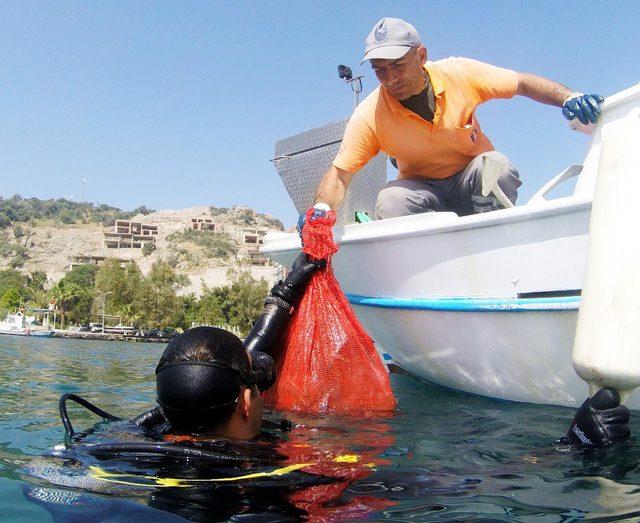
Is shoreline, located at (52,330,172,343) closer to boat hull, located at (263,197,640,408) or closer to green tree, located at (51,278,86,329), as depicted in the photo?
green tree, located at (51,278,86,329)

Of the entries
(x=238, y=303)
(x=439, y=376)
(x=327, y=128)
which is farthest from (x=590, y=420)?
(x=238, y=303)

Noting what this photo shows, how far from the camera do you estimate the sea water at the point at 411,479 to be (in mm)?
1573

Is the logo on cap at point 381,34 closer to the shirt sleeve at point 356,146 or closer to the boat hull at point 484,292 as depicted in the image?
the shirt sleeve at point 356,146

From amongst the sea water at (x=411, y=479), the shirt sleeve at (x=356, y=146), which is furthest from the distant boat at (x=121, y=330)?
the sea water at (x=411, y=479)

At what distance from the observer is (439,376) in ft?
13.1

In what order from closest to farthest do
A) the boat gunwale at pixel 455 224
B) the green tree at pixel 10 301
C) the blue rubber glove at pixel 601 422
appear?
the blue rubber glove at pixel 601 422
the boat gunwale at pixel 455 224
the green tree at pixel 10 301

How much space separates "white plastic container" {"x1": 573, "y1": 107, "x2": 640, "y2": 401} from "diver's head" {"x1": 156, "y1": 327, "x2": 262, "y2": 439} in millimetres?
1246

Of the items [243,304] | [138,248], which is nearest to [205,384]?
[243,304]

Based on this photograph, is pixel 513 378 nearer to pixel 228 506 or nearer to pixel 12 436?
pixel 228 506

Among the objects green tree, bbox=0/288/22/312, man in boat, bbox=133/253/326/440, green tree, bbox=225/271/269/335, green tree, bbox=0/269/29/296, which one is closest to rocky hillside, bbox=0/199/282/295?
green tree, bbox=0/269/29/296

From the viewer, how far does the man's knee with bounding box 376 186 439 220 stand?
13.2 feet

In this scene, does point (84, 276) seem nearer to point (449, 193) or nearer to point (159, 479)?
point (449, 193)

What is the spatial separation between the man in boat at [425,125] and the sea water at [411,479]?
55.9 inches

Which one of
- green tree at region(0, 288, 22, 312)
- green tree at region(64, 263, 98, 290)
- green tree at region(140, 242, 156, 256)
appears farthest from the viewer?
green tree at region(140, 242, 156, 256)
